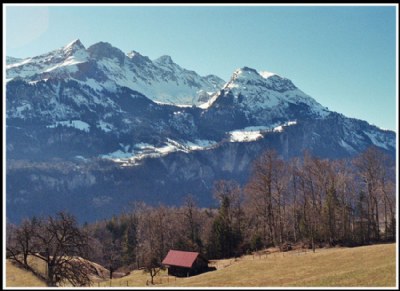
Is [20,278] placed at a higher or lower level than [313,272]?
higher

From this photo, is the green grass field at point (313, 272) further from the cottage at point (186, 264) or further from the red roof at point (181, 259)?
the red roof at point (181, 259)

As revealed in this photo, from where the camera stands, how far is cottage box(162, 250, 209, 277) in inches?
2317

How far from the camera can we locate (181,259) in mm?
61438

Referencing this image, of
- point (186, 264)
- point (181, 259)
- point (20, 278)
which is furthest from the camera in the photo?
point (181, 259)

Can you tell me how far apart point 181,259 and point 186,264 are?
208 cm

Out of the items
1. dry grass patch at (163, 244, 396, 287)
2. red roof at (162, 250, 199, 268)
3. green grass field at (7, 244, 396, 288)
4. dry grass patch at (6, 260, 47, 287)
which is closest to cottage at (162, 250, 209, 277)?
red roof at (162, 250, 199, 268)

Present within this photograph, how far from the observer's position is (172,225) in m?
90.2

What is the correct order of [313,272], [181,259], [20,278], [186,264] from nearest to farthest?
[20,278]
[313,272]
[186,264]
[181,259]

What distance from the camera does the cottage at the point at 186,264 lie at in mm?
58844

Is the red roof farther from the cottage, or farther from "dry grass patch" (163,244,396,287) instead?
"dry grass patch" (163,244,396,287)

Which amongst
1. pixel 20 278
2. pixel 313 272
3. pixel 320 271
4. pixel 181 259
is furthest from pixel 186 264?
pixel 20 278

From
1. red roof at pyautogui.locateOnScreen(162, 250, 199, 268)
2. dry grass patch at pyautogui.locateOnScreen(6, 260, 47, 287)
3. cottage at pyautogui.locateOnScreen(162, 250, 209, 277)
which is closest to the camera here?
dry grass patch at pyautogui.locateOnScreen(6, 260, 47, 287)

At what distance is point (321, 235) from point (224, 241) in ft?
58.8

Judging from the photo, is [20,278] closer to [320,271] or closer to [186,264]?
[320,271]
